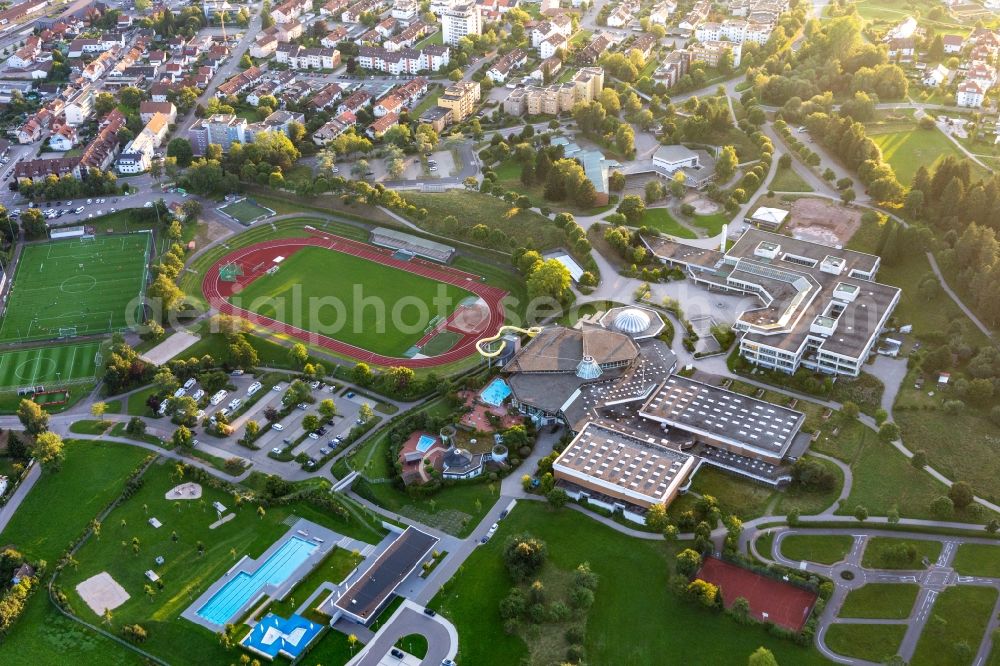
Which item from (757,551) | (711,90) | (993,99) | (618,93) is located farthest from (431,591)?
(993,99)

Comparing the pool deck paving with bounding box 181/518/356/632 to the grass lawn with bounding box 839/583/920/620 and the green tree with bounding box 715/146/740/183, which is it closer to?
the grass lawn with bounding box 839/583/920/620

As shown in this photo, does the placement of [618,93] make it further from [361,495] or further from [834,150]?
[361,495]

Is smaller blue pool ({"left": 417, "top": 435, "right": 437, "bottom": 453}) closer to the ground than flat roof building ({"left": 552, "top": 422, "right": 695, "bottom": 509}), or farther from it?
closer to the ground

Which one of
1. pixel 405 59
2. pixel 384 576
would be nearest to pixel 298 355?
pixel 384 576

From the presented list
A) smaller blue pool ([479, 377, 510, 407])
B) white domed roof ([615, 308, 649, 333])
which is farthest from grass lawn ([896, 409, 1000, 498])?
smaller blue pool ([479, 377, 510, 407])

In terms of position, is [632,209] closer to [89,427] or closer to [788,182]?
[788,182]

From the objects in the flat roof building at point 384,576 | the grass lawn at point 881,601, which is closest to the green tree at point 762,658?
the grass lawn at point 881,601
